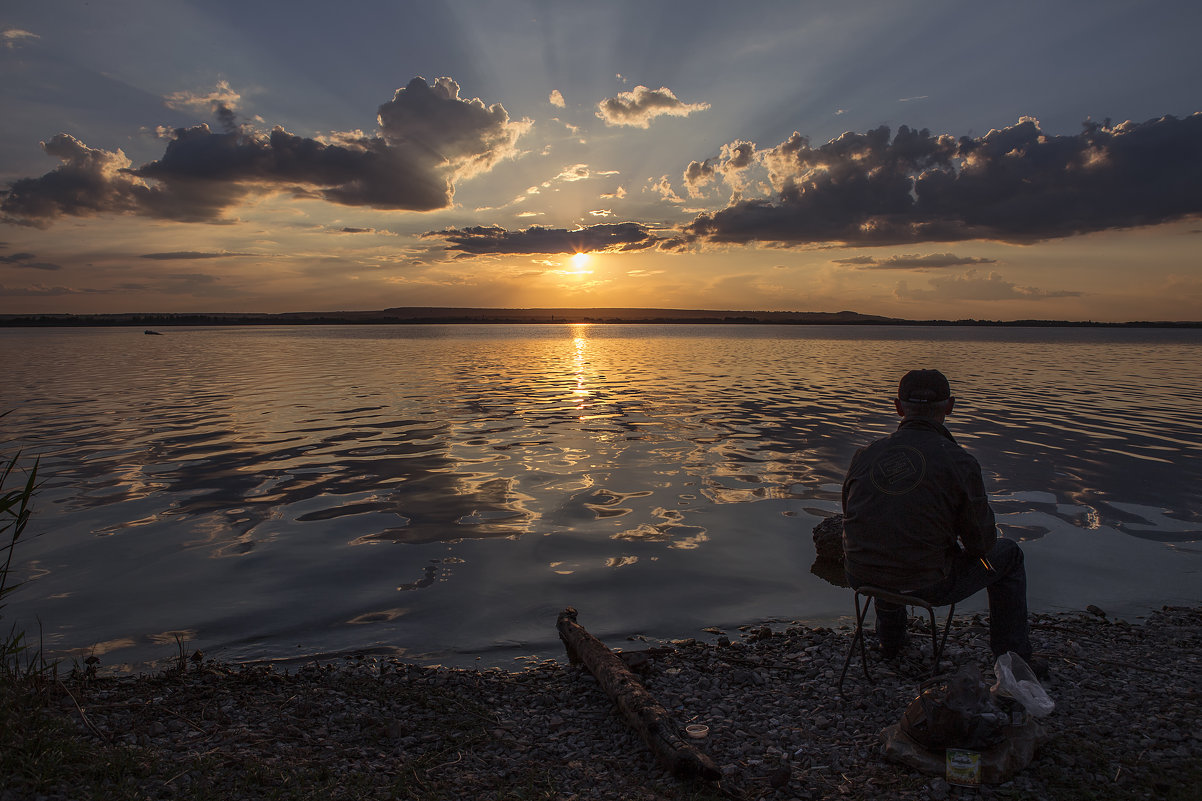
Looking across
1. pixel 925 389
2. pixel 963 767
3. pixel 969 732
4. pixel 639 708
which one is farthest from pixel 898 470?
pixel 639 708

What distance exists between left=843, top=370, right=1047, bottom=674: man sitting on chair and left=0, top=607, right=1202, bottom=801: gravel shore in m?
0.90

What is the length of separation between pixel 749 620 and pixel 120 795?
629 centimetres

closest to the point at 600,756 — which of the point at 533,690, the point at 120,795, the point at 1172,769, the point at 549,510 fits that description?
the point at 533,690

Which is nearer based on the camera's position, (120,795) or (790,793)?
(120,795)

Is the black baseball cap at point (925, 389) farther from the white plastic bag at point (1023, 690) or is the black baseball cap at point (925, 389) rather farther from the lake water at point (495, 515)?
the lake water at point (495, 515)

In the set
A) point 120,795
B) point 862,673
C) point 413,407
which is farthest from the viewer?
point 413,407

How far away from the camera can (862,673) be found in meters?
6.47

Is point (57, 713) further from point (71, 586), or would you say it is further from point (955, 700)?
point (955, 700)

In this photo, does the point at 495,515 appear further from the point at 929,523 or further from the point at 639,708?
the point at 929,523

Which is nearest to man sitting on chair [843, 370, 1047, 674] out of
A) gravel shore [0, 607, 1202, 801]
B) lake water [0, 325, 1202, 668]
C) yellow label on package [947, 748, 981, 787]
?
gravel shore [0, 607, 1202, 801]

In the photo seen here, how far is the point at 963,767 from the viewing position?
4.58 m

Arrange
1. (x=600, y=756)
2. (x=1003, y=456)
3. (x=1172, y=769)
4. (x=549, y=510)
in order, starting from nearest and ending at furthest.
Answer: (x=1172, y=769) → (x=600, y=756) → (x=549, y=510) → (x=1003, y=456)

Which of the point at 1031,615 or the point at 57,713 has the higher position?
the point at 57,713

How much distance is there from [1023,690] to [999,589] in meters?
1.13
